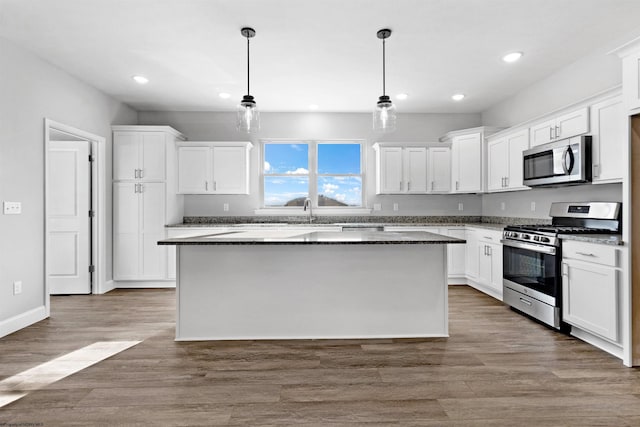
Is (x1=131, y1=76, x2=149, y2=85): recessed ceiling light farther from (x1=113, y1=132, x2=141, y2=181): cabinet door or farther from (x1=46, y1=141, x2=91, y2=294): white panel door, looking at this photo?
(x1=46, y1=141, x2=91, y2=294): white panel door

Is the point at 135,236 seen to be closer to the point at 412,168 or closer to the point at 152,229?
the point at 152,229

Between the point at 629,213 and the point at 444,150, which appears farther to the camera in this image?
the point at 444,150

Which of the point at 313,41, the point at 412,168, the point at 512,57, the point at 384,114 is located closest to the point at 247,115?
the point at 313,41

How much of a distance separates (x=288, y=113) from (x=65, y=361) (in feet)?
14.3

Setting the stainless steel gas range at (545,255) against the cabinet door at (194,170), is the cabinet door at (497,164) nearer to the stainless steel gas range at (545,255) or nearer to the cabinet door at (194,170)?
the stainless steel gas range at (545,255)

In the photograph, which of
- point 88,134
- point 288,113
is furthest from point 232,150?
point 88,134

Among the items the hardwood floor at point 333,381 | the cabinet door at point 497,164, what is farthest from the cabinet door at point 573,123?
the hardwood floor at point 333,381

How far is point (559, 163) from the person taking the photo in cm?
350

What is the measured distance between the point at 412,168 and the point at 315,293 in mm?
3157

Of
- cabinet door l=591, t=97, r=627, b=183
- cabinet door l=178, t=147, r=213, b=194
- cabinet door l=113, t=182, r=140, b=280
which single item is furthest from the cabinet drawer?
cabinet door l=113, t=182, r=140, b=280

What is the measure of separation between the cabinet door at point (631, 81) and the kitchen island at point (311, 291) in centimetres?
164

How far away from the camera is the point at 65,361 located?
104 inches

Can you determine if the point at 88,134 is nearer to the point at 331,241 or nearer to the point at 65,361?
the point at 65,361

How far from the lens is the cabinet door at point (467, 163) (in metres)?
5.15
